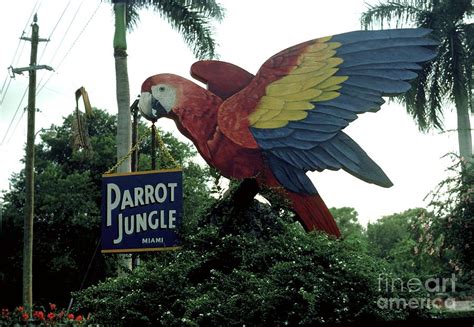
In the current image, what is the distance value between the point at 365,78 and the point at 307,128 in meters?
1.50

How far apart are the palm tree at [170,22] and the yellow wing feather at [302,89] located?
5885 mm

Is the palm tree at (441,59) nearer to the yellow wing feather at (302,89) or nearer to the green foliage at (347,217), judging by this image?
the yellow wing feather at (302,89)

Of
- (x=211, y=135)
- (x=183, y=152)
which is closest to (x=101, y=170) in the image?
(x=183, y=152)

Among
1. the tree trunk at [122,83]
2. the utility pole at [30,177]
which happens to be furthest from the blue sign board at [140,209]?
the utility pole at [30,177]

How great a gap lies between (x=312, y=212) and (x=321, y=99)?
7.48ft

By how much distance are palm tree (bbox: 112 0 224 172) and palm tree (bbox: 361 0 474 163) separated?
4.59m

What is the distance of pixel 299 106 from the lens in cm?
1549

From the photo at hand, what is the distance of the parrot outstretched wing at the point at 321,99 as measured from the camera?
49.5 ft

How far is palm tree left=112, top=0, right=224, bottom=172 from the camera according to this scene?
2077 cm

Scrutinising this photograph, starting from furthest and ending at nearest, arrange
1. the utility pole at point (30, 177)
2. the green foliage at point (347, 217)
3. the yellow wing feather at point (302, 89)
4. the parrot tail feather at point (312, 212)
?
1. the green foliage at point (347, 217)
2. the utility pole at point (30, 177)
3. the yellow wing feather at point (302, 89)
4. the parrot tail feather at point (312, 212)

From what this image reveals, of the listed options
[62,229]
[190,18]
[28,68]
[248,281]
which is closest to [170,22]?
[190,18]

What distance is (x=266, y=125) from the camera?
15.5m

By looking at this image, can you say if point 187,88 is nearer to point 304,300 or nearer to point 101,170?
point 304,300

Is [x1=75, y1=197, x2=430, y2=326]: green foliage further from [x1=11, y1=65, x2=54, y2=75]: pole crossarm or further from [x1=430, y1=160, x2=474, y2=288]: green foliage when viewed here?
[x1=11, y1=65, x2=54, y2=75]: pole crossarm
